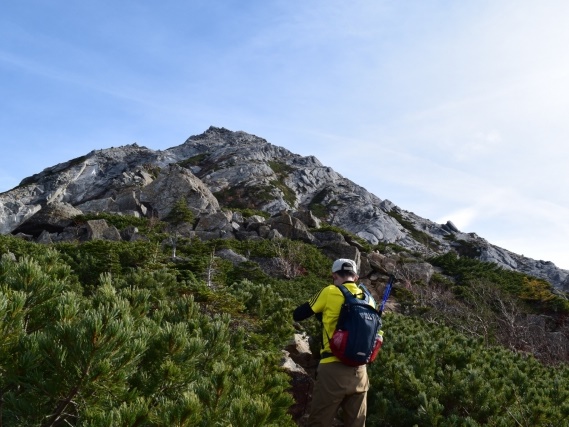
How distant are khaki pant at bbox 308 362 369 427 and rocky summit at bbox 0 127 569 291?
23.6 meters

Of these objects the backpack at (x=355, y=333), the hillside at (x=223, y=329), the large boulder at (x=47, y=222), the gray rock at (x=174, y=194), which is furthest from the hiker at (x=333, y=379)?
the gray rock at (x=174, y=194)

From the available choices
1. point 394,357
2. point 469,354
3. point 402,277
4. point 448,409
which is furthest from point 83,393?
point 402,277

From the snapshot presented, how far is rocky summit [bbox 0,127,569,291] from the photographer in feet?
104

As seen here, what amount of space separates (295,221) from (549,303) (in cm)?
1790

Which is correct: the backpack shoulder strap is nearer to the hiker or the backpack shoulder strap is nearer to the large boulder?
the hiker

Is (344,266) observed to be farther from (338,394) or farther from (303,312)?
(338,394)

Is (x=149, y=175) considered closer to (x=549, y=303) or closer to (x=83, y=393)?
(x=549, y=303)

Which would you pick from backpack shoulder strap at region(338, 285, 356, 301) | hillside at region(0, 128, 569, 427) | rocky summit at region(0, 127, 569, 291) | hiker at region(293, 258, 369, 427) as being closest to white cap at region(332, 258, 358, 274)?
hiker at region(293, 258, 369, 427)

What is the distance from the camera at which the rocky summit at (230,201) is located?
31812 mm

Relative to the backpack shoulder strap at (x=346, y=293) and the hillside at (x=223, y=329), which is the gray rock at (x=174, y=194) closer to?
the hillside at (x=223, y=329)

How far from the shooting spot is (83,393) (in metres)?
2.41

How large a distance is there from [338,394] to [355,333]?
0.77 meters

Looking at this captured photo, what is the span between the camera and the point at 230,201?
195 ft

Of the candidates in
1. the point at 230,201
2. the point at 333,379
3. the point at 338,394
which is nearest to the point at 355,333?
the point at 333,379
